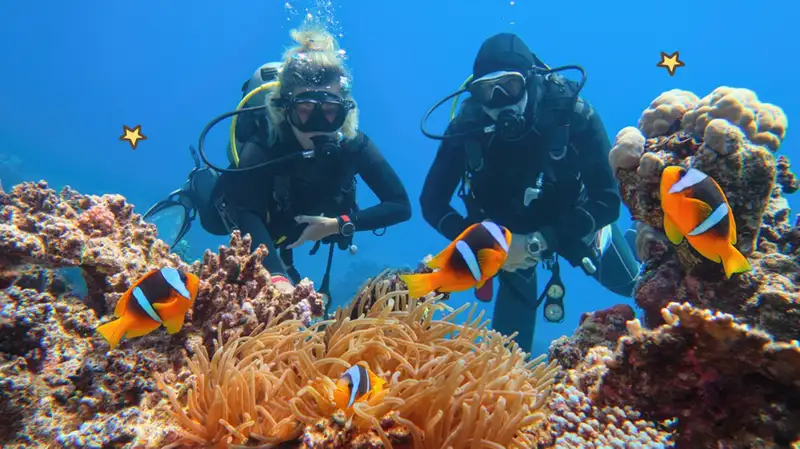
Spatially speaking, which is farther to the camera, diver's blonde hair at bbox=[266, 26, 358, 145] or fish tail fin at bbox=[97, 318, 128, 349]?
diver's blonde hair at bbox=[266, 26, 358, 145]

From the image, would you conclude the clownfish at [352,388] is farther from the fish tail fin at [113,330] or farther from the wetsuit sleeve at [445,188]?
the wetsuit sleeve at [445,188]

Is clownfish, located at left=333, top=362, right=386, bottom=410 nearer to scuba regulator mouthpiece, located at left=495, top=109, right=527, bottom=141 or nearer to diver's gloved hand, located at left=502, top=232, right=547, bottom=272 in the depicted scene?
diver's gloved hand, located at left=502, top=232, right=547, bottom=272

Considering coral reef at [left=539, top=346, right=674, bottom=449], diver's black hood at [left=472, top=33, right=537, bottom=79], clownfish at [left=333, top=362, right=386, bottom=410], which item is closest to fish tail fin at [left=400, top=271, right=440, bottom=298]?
clownfish at [left=333, top=362, right=386, bottom=410]

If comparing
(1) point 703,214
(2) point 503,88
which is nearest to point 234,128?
(2) point 503,88

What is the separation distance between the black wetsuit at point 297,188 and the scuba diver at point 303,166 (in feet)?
0.04

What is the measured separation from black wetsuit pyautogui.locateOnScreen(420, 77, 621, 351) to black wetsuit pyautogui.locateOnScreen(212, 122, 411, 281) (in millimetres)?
670

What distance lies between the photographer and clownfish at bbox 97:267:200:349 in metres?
1.82

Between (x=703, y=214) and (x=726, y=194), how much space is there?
2.24 feet

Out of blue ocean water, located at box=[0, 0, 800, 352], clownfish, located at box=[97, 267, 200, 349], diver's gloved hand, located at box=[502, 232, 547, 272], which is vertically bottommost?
clownfish, located at box=[97, 267, 200, 349]

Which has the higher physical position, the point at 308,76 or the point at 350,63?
the point at 350,63

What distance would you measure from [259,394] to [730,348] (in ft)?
5.56

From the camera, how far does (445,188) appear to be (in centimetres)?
544

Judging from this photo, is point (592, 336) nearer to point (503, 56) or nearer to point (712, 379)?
point (712, 379)

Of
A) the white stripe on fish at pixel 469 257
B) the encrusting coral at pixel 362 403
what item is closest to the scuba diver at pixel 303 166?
the encrusting coral at pixel 362 403
